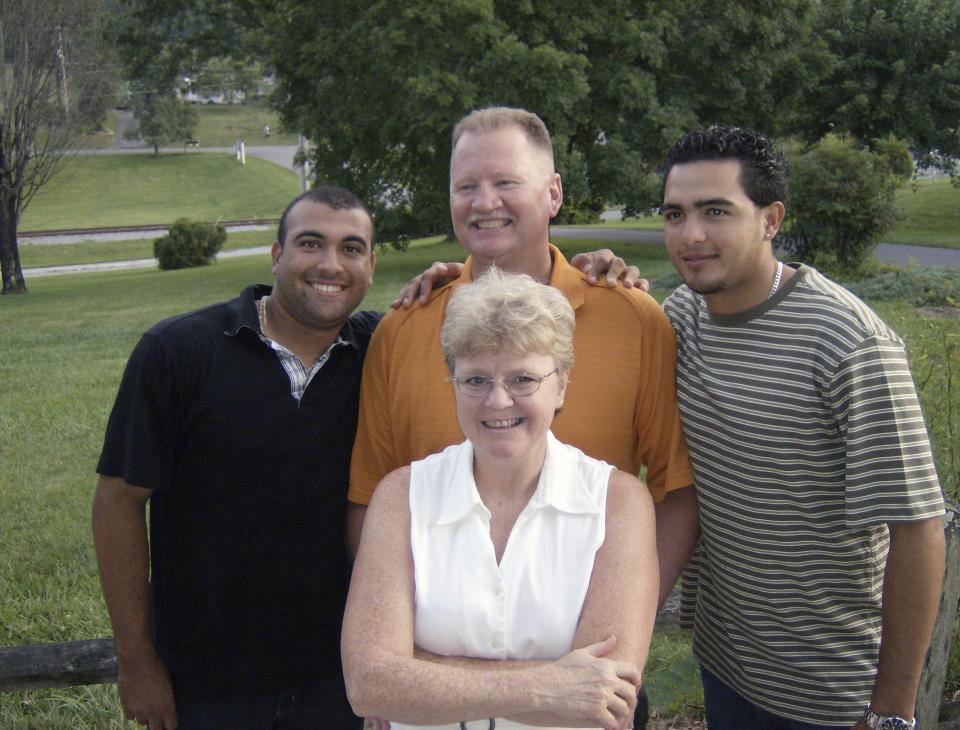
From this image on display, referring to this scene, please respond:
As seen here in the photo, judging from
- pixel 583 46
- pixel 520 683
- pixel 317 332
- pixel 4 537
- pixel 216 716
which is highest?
pixel 583 46

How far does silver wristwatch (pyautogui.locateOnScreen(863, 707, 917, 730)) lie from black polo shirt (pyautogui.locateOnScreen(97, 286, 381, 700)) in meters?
1.71

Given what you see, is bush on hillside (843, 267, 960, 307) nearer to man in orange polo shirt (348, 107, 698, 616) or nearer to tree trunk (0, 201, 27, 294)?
man in orange polo shirt (348, 107, 698, 616)

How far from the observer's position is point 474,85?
1842 cm

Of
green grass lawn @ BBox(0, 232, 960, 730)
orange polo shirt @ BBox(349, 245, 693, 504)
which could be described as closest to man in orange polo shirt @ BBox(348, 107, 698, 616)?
orange polo shirt @ BBox(349, 245, 693, 504)

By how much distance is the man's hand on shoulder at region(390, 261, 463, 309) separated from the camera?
3.09 metres

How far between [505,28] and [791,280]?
17791mm

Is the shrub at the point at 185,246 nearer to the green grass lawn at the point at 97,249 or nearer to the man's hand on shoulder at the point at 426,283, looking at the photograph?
the green grass lawn at the point at 97,249

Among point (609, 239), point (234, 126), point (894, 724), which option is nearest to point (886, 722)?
point (894, 724)

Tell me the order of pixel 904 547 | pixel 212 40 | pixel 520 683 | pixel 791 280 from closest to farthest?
1. pixel 520 683
2. pixel 904 547
3. pixel 791 280
4. pixel 212 40

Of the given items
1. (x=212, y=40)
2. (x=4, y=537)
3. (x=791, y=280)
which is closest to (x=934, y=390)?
(x=791, y=280)

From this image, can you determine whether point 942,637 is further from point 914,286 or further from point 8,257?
point 8,257

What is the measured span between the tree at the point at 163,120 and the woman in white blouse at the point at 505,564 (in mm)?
68299

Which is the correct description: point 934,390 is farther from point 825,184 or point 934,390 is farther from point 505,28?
point 505,28

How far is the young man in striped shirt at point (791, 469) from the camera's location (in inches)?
96.0
